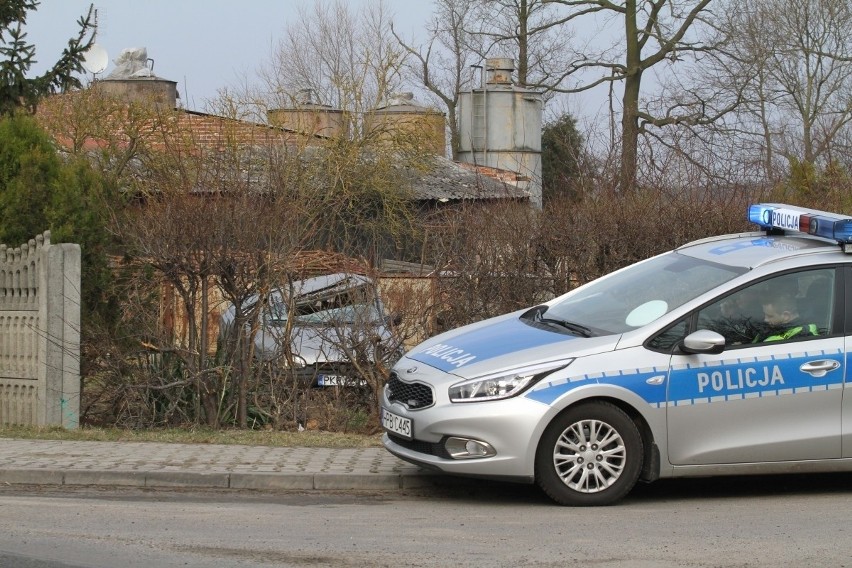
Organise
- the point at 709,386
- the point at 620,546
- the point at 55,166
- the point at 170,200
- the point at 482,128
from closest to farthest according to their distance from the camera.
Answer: the point at 620,546 < the point at 709,386 < the point at 170,200 < the point at 55,166 < the point at 482,128

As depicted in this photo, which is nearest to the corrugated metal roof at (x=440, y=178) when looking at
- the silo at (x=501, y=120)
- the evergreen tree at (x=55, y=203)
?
the silo at (x=501, y=120)

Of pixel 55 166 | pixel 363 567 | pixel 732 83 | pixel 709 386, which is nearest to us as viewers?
pixel 363 567

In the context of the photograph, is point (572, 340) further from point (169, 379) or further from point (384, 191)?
point (384, 191)

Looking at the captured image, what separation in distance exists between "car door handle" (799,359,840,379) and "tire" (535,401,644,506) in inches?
48.1

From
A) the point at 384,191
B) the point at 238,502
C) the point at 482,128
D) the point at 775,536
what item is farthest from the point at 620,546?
the point at 482,128

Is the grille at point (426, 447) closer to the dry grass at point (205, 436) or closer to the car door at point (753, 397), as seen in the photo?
the car door at point (753, 397)

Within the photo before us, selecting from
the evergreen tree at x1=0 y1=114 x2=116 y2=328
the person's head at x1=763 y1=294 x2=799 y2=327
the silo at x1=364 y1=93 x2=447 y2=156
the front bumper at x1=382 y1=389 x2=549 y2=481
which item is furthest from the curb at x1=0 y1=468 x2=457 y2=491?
the silo at x1=364 y1=93 x2=447 y2=156

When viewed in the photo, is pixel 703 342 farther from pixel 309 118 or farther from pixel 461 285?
pixel 309 118

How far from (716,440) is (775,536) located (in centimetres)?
95

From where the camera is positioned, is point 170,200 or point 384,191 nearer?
point 170,200

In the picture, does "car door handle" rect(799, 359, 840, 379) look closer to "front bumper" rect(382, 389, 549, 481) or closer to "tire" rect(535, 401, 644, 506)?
"tire" rect(535, 401, 644, 506)

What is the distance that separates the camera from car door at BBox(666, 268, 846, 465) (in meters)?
7.19

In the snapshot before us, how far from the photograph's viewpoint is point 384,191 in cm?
2572

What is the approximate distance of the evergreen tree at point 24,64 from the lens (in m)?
15.4
